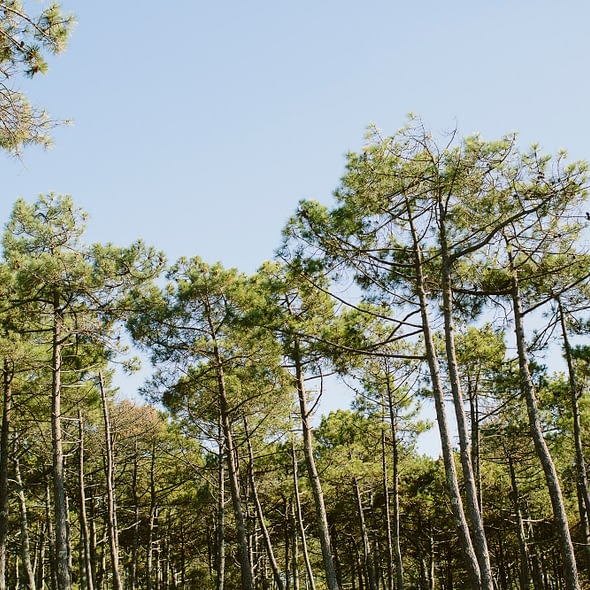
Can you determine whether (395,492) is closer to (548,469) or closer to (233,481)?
(233,481)

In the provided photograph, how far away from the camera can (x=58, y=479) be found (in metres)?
11.2

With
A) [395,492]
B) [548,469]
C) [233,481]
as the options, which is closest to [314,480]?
[233,481]

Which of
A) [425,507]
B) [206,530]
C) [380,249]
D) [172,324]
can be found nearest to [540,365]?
[380,249]

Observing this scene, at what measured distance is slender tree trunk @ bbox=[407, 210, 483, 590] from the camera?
7.92m

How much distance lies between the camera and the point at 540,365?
41.6 ft

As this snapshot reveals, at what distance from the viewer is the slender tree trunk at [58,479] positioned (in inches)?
416

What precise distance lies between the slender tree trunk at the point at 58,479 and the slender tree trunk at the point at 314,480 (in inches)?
186

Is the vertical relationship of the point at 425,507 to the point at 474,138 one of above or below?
below

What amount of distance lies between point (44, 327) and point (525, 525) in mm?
22055

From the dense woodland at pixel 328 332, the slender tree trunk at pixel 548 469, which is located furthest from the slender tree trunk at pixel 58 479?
the slender tree trunk at pixel 548 469

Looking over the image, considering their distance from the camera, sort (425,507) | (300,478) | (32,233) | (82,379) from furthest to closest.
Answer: (425,507)
(300,478)
(82,379)
(32,233)

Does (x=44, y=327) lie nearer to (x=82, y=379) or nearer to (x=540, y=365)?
(x=82, y=379)

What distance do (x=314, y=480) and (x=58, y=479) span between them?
508 cm

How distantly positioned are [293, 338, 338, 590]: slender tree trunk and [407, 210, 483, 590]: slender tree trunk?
12.3 ft
